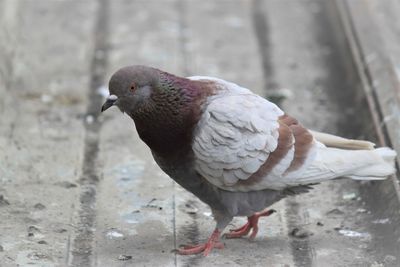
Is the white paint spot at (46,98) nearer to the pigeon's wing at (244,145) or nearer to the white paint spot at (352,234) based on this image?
the pigeon's wing at (244,145)

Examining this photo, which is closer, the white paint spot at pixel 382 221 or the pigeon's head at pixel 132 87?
the pigeon's head at pixel 132 87

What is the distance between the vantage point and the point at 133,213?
5121 mm

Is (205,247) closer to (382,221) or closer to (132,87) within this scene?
(132,87)

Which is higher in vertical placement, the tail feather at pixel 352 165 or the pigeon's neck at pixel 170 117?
the pigeon's neck at pixel 170 117

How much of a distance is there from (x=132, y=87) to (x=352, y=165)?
1153mm

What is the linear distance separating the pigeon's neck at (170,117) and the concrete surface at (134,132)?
58 centimetres

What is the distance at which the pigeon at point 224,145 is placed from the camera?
4.41 m

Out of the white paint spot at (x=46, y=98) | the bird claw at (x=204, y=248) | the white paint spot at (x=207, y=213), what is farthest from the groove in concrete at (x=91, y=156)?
the white paint spot at (x=207, y=213)

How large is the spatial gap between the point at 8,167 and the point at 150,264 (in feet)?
4.46

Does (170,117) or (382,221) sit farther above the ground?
(170,117)

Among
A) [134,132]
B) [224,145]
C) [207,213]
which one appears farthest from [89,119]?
[224,145]

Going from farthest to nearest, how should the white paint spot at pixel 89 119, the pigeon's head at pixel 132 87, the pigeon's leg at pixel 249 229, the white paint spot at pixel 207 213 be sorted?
the white paint spot at pixel 89 119, the white paint spot at pixel 207 213, the pigeon's leg at pixel 249 229, the pigeon's head at pixel 132 87

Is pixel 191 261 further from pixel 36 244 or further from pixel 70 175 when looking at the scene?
pixel 70 175

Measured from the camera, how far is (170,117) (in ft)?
14.4
